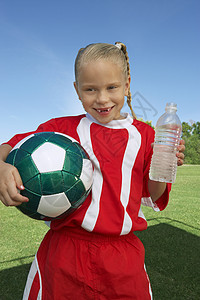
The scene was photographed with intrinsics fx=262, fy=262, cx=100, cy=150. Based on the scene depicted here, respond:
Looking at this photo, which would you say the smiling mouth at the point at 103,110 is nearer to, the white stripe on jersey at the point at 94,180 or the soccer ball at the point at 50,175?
the white stripe on jersey at the point at 94,180

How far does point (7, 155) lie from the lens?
5.19 ft

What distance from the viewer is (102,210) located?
5.23ft

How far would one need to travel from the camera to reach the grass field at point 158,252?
11.2ft

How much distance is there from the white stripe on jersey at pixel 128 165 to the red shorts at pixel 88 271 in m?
0.13

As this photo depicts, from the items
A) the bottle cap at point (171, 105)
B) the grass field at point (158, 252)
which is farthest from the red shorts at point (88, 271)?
the grass field at point (158, 252)

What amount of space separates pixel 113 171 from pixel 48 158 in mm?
444

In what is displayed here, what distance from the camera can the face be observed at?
1.57 meters

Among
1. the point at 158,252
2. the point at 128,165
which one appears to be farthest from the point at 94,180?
the point at 158,252

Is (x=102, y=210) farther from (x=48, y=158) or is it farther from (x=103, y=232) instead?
(x=48, y=158)

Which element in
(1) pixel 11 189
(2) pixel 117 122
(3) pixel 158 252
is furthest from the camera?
(3) pixel 158 252

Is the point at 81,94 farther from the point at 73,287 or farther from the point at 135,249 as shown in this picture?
the point at 73,287

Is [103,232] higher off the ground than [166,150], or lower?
lower

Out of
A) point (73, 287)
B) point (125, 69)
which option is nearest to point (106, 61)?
point (125, 69)

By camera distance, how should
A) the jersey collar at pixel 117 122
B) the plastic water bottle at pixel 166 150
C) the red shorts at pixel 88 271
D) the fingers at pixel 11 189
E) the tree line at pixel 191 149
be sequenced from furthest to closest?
the tree line at pixel 191 149, the jersey collar at pixel 117 122, the plastic water bottle at pixel 166 150, the red shorts at pixel 88 271, the fingers at pixel 11 189
